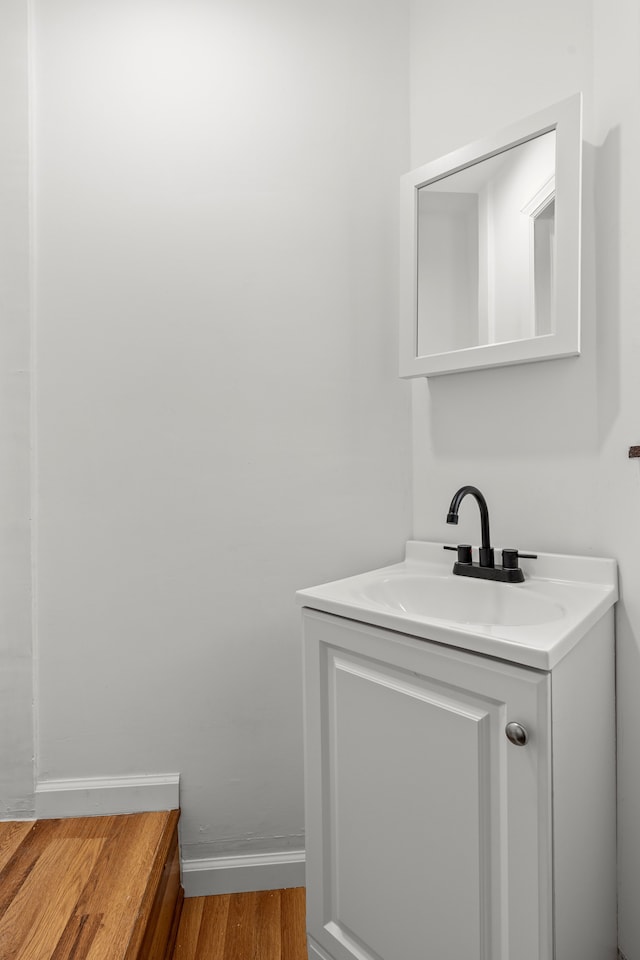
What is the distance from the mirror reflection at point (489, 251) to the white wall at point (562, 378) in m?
0.09

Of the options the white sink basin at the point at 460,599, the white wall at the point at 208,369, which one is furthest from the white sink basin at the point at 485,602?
the white wall at the point at 208,369

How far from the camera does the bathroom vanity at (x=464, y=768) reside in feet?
2.74

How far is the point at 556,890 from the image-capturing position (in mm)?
841

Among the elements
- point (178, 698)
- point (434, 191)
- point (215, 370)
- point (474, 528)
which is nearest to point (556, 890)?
point (474, 528)

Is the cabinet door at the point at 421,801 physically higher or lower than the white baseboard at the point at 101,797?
higher

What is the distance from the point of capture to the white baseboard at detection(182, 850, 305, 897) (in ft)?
4.88

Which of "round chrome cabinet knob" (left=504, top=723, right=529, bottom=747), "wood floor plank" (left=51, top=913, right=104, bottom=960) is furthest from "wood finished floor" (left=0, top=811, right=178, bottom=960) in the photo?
"round chrome cabinet knob" (left=504, top=723, right=529, bottom=747)

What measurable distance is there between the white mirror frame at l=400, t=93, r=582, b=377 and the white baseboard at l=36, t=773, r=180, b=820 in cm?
132

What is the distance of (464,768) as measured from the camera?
0.90 metres

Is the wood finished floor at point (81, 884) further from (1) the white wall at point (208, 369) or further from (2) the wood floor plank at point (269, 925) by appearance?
(2) the wood floor plank at point (269, 925)

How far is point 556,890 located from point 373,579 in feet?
2.21

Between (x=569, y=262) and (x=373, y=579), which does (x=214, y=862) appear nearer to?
(x=373, y=579)

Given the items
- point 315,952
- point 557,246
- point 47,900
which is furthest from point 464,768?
point 557,246

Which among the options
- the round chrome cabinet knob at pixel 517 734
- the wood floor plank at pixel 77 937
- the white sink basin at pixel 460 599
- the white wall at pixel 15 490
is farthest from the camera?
the white wall at pixel 15 490
